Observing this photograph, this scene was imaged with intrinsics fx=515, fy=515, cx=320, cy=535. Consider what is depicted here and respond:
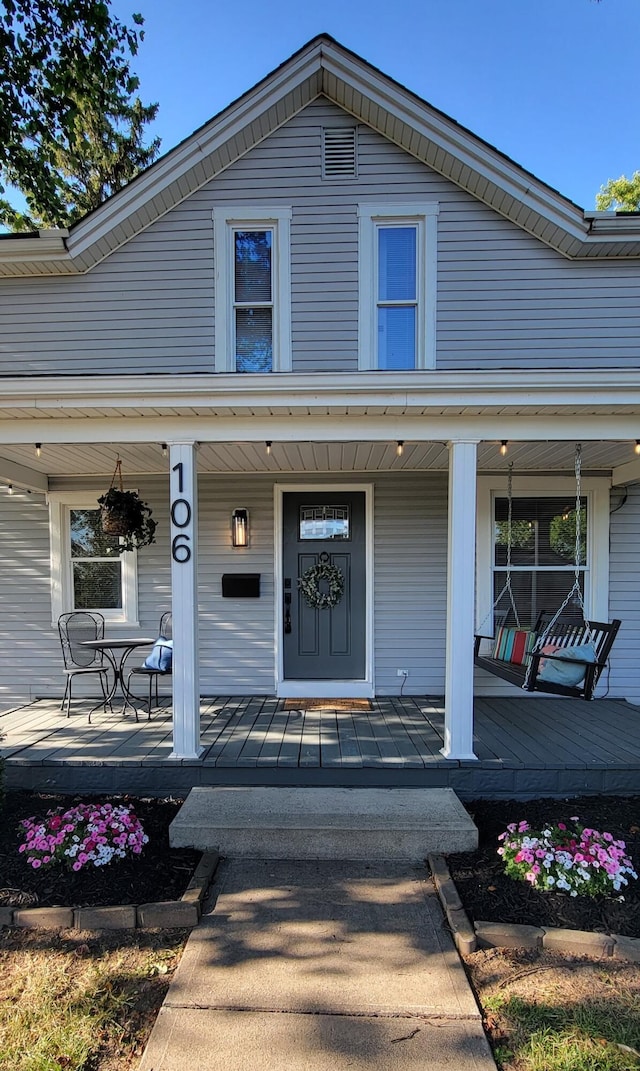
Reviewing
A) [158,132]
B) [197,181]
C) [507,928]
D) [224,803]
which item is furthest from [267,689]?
[158,132]

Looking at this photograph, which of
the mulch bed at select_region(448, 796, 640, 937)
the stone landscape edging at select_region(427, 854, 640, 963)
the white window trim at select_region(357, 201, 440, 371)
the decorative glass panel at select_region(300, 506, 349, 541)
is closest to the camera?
the stone landscape edging at select_region(427, 854, 640, 963)

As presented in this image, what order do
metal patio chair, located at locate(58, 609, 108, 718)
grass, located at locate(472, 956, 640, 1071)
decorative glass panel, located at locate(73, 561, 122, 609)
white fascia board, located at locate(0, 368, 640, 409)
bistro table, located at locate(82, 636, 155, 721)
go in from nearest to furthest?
grass, located at locate(472, 956, 640, 1071) → white fascia board, located at locate(0, 368, 640, 409) → bistro table, located at locate(82, 636, 155, 721) → metal patio chair, located at locate(58, 609, 108, 718) → decorative glass panel, located at locate(73, 561, 122, 609)

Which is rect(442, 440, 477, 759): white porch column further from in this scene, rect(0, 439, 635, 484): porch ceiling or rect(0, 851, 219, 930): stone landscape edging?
rect(0, 851, 219, 930): stone landscape edging

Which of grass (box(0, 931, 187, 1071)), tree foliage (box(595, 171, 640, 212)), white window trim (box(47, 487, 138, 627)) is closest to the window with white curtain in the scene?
white window trim (box(47, 487, 138, 627))

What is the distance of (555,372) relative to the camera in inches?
134

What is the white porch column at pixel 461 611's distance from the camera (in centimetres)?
359

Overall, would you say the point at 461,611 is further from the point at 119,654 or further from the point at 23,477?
the point at 23,477

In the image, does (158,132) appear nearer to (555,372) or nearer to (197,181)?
(197,181)

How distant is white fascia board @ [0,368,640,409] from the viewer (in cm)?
340

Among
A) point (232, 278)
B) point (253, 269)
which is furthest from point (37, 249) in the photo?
point (253, 269)

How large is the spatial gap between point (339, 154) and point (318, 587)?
3.97 meters

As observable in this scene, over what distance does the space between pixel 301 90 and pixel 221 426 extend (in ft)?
10.5

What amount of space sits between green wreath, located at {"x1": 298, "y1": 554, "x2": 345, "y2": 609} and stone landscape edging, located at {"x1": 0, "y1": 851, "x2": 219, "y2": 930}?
305cm

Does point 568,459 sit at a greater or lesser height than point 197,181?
lesser
